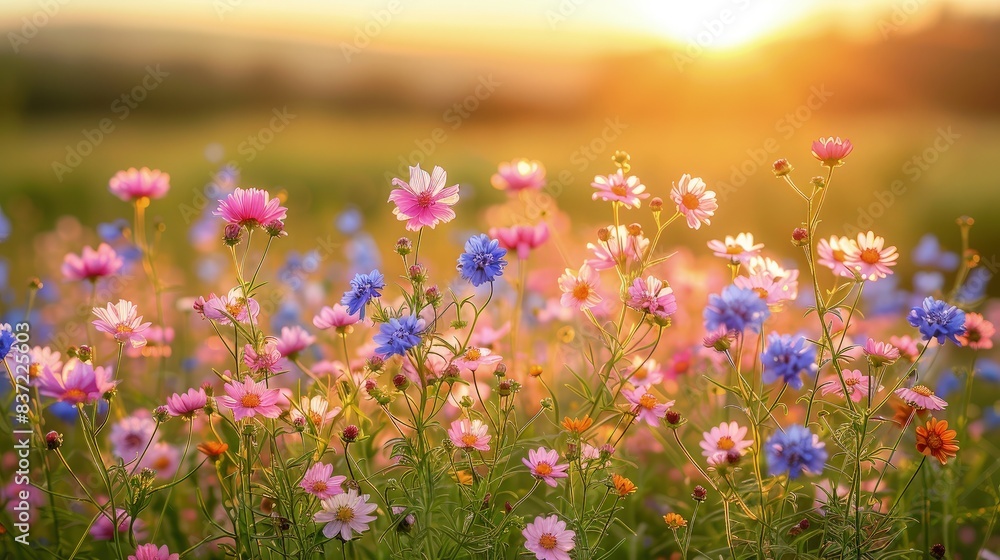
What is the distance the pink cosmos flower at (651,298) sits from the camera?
1.32 metres

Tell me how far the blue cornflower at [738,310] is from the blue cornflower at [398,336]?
474mm

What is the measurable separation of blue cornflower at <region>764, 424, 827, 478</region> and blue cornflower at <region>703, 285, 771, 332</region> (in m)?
0.17

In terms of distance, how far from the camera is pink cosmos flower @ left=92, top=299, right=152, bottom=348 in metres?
1.37

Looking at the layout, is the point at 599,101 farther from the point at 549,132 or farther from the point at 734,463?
the point at 734,463

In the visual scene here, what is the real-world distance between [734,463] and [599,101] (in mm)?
12671

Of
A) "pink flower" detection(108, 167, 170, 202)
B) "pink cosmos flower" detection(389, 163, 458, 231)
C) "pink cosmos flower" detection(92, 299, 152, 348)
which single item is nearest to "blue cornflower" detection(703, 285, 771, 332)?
"pink cosmos flower" detection(389, 163, 458, 231)

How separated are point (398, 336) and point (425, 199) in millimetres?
282

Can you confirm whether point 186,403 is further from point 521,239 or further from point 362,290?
point 521,239

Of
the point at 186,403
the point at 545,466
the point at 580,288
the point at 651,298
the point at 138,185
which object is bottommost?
the point at 545,466

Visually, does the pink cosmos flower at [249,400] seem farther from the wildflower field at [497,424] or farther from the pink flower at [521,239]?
the pink flower at [521,239]

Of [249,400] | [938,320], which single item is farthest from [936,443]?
[249,400]

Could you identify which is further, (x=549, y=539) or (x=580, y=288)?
(x=580, y=288)

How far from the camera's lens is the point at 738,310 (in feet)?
3.66

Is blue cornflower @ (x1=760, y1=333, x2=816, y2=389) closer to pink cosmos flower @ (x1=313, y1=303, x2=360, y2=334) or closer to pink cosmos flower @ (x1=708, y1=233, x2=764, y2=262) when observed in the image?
pink cosmos flower @ (x1=708, y1=233, x2=764, y2=262)
